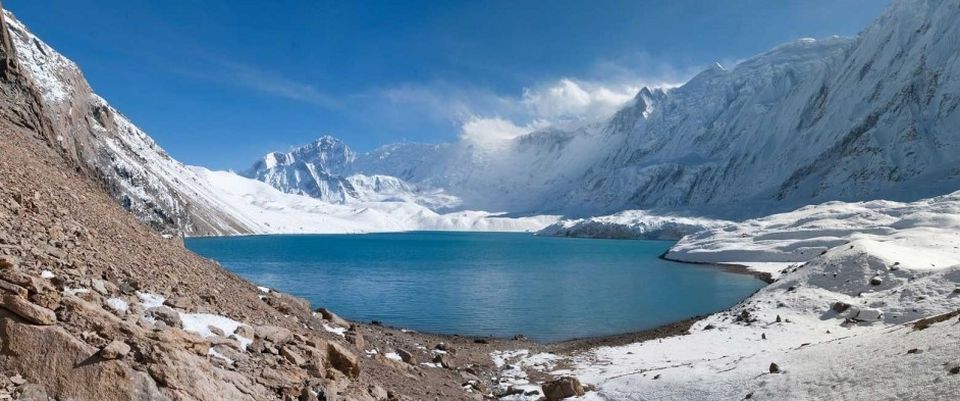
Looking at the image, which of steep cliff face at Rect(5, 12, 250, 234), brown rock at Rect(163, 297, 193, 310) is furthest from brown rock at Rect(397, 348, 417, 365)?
steep cliff face at Rect(5, 12, 250, 234)

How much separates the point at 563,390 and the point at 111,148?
182 metres

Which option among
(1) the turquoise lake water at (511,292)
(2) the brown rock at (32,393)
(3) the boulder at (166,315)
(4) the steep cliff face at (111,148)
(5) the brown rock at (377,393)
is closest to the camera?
(2) the brown rock at (32,393)

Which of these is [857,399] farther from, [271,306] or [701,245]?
[701,245]

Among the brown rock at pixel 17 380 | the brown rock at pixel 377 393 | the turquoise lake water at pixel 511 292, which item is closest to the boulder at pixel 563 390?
the brown rock at pixel 377 393

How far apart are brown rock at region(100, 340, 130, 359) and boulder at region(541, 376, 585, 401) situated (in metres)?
13.0

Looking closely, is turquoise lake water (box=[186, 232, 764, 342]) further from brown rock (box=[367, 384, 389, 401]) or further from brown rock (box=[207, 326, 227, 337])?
brown rock (box=[207, 326, 227, 337])

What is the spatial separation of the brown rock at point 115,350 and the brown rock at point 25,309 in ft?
3.02

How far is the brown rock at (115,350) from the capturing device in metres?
9.40

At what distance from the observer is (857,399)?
1295cm

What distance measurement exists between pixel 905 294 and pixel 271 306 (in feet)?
97.0

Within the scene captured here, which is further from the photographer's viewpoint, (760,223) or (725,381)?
(760,223)

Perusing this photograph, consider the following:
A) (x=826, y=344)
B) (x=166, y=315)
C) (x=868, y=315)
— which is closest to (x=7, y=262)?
(x=166, y=315)

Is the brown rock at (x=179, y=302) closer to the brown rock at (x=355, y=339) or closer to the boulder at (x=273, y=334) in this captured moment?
the boulder at (x=273, y=334)

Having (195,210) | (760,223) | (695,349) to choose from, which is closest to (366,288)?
(695,349)
